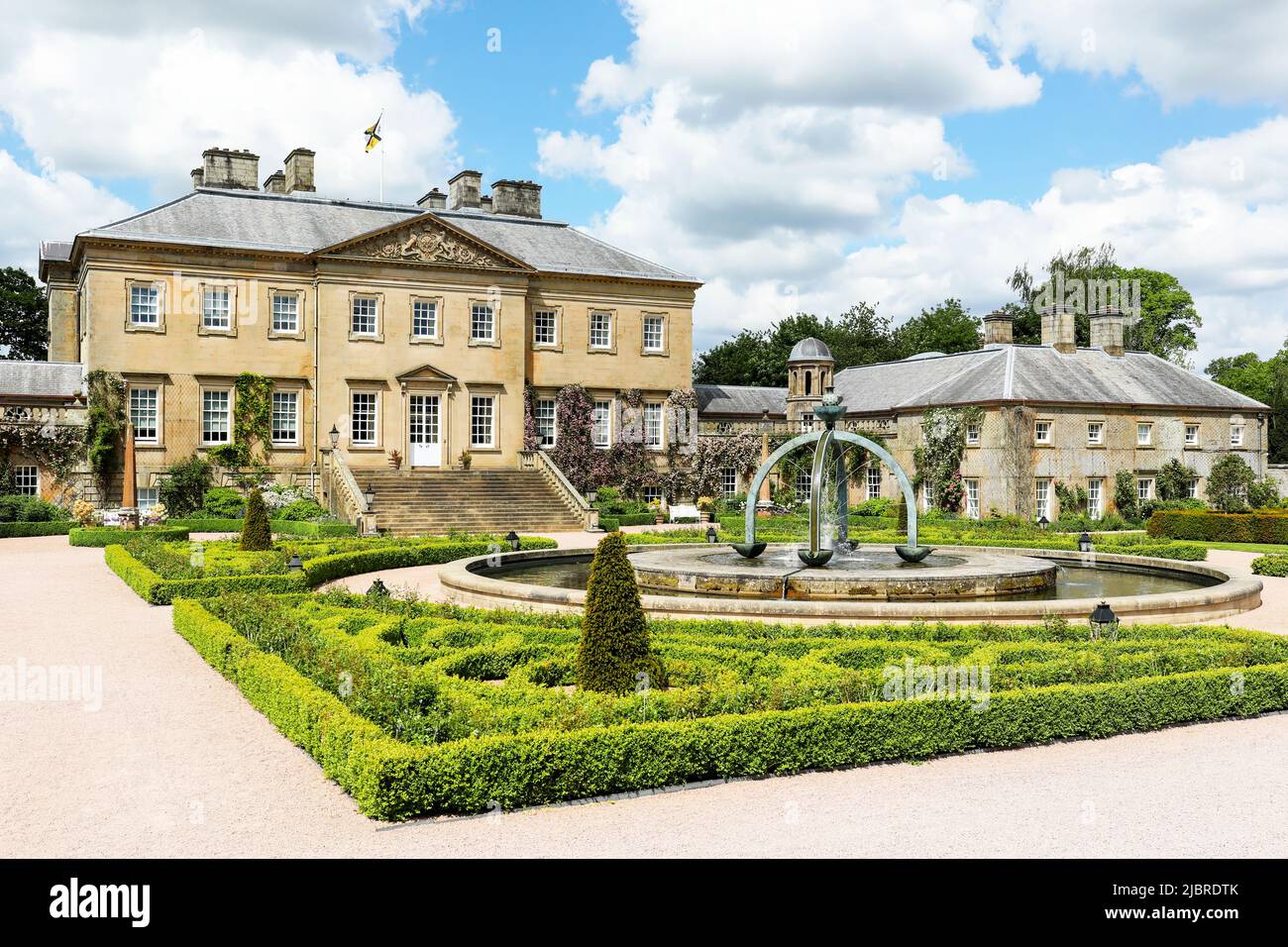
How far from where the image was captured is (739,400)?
49.4 m

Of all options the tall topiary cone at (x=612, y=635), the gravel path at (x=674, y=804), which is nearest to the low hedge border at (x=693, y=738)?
the gravel path at (x=674, y=804)

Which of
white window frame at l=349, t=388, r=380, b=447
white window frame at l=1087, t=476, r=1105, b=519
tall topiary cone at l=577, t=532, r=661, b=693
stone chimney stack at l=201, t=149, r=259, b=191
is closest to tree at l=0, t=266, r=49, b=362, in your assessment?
Result: stone chimney stack at l=201, t=149, r=259, b=191

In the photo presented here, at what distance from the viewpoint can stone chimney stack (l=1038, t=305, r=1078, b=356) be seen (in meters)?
42.8

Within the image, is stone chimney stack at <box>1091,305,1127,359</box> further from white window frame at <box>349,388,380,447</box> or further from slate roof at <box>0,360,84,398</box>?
slate roof at <box>0,360,84,398</box>

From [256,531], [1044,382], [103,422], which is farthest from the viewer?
[1044,382]

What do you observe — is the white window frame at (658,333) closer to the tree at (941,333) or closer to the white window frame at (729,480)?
the white window frame at (729,480)

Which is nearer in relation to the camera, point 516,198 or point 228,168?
point 228,168

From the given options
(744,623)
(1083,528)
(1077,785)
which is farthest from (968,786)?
(1083,528)

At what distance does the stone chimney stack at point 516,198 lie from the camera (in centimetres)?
4281

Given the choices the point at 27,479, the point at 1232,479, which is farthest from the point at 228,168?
the point at 1232,479

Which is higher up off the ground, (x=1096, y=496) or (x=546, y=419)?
(x=546, y=419)

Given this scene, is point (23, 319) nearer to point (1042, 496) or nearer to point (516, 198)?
point (516, 198)

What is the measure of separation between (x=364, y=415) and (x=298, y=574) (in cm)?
1924
